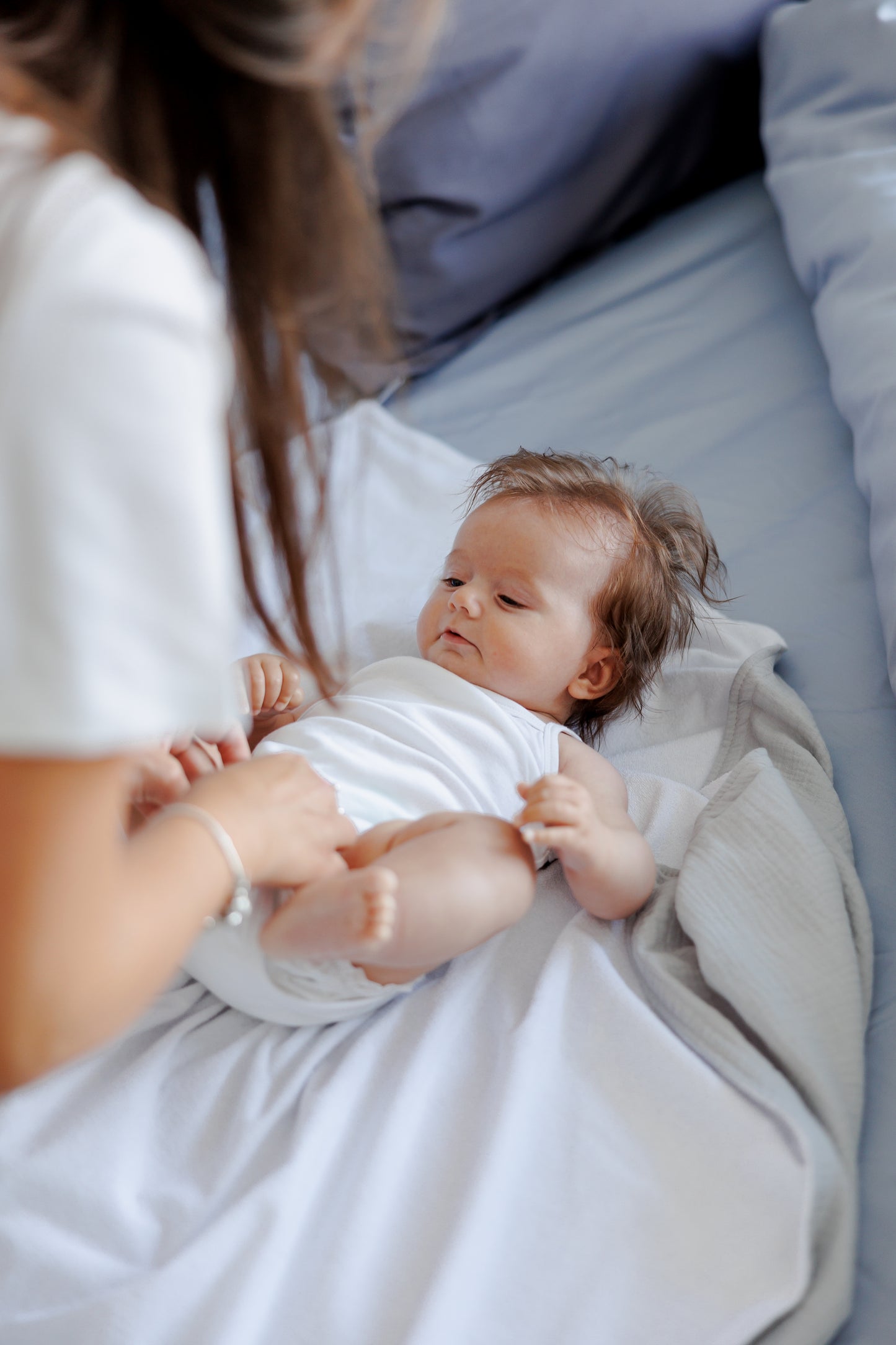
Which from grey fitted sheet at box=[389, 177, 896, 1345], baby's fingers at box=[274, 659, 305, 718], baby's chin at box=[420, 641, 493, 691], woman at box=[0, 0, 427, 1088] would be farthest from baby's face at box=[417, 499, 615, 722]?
woman at box=[0, 0, 427, 1088]

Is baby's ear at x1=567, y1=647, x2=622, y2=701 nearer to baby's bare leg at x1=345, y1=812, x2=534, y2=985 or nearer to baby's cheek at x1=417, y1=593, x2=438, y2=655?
baby's cheek at x1=417, y1=593, x2=438, y2=655

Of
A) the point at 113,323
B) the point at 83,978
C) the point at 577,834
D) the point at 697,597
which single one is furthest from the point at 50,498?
the point at 697,597

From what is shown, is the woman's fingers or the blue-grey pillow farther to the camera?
the blue-grey pillow

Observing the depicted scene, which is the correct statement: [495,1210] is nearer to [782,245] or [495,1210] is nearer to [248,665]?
[248,665]

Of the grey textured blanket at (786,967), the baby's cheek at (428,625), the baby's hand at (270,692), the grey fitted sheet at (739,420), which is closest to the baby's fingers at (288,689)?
the baby's hand at (270,692)

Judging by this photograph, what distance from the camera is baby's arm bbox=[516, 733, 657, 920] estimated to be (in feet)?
2.99

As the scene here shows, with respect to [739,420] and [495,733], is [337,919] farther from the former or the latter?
[739,420]

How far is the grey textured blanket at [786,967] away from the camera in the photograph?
787 millimetres

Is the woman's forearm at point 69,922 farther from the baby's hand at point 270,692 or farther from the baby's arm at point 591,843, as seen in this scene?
the baby's hand at point 270,692

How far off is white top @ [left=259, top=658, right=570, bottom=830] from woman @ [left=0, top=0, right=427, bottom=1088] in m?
0.33

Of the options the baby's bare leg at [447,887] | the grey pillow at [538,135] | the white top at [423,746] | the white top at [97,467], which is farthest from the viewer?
the grey pillow at [538,135]

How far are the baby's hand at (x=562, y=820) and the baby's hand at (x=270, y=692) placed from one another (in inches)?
13.5

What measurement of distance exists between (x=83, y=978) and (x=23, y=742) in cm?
15

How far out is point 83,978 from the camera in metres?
0.56
